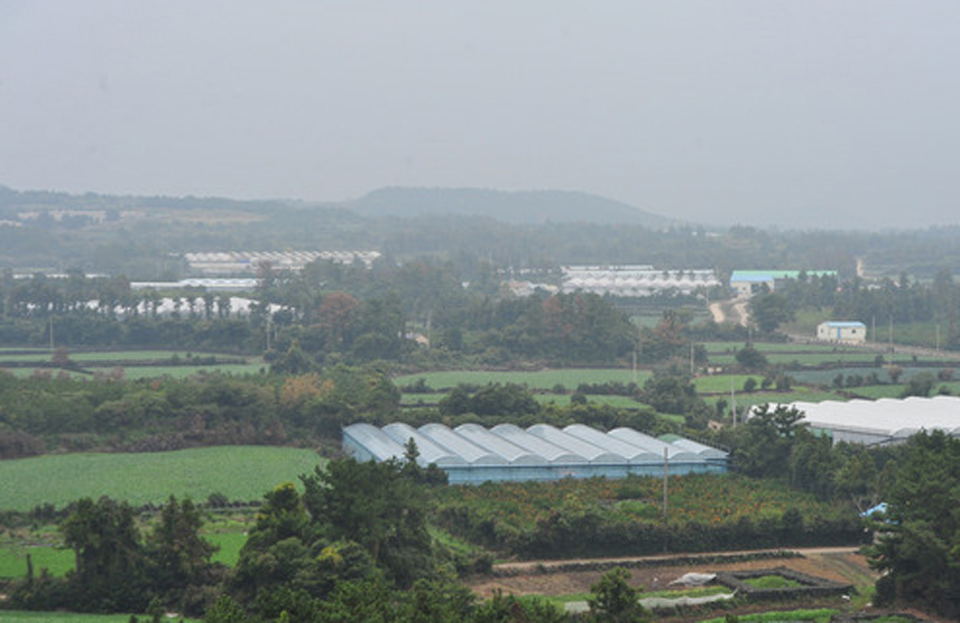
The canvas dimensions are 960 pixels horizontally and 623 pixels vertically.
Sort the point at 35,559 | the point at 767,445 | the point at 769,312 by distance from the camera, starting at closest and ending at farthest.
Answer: the point at 35,559
the point at 767,445
the point at 769,312

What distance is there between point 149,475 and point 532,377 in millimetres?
22025

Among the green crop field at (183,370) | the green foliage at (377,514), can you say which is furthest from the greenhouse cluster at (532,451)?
the green crop field at (183,370)

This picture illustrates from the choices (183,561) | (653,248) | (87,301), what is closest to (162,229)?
(653,248)

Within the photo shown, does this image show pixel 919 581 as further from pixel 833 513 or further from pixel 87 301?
pixel 87 301

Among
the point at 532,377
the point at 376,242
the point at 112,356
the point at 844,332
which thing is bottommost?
the point at 532,377

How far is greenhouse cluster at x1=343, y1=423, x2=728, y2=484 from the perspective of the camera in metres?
29.2

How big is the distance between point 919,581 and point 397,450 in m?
14.0

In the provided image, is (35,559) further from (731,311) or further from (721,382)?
(731,311)

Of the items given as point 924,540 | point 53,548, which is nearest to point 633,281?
point 924,540

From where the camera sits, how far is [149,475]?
29.2m

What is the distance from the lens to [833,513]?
2594 centimetres

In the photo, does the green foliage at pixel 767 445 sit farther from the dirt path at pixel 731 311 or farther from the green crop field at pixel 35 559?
the dirt path at pixel 731 311

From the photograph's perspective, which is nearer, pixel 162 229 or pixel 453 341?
pixel 453 341

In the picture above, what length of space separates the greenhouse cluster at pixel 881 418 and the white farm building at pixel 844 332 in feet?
75.0
